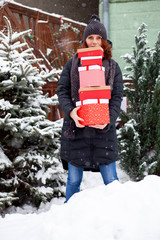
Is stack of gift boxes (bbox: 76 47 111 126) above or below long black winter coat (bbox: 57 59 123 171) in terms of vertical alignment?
above

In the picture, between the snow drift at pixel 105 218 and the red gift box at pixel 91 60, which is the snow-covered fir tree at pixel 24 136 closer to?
the red gift box at pixel 91 60

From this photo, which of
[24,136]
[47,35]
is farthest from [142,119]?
[47,35]

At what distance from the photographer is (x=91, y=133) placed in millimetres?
2164

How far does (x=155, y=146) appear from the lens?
3.29 metres

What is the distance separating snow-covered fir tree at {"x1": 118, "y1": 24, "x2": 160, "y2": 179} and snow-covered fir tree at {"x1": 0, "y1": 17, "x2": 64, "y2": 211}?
89 cm

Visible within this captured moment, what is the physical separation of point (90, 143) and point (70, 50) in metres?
4.00

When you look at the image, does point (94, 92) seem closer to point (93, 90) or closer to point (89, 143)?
point (93, 90)

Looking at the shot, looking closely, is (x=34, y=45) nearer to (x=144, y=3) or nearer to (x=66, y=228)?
(x=144, y=3)

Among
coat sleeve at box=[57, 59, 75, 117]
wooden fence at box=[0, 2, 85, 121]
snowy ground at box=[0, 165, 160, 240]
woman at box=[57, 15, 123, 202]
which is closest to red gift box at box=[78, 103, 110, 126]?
woman at box=[57, 15, 123, 202]

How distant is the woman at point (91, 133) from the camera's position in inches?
85.5

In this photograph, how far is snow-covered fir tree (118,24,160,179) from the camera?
3.38 meters

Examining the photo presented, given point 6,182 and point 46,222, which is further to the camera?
point 6,182

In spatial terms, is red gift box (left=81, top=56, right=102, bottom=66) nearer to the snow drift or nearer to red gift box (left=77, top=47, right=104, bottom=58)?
red gift box (left=77, top=47, right=104, bottom=58)

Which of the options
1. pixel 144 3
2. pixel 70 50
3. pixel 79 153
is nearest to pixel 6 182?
pixel 79 153
